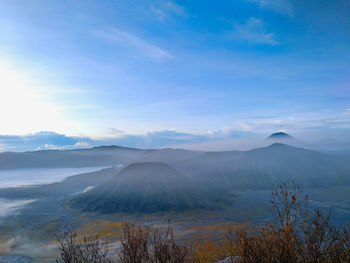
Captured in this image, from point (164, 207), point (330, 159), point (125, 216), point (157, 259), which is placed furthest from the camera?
point (330, 159)

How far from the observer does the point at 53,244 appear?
52625 mm

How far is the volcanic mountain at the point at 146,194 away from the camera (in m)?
86.1

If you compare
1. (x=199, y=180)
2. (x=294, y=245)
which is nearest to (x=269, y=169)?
(x=199, y=180)

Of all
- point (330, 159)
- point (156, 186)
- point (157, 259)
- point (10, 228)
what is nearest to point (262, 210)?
point (156, 186)

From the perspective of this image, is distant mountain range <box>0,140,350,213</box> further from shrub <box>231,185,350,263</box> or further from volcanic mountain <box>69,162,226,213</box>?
shrub <box>231,185,350,263</box>

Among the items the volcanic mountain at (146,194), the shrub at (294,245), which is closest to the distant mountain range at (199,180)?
the volcanic mountain at (146,194)

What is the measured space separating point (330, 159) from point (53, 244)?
6947 inches

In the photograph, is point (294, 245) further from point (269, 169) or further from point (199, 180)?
point (269, 169)

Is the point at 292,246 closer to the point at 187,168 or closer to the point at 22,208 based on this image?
the point at 22,208

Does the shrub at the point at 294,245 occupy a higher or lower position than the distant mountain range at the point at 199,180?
higher

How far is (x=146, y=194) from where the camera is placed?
9488 centimetres

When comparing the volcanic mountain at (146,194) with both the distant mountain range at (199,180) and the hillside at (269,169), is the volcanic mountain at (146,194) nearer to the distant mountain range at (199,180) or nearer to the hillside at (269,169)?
the distant mountain range at (199,180)

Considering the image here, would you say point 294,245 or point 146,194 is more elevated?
point 294,245

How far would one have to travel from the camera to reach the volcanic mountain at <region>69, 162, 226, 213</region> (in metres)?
86.1
